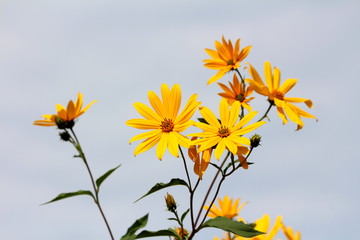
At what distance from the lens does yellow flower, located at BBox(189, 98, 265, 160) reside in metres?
2.77

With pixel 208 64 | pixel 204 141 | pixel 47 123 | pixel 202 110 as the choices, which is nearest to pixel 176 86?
pixel 202 110

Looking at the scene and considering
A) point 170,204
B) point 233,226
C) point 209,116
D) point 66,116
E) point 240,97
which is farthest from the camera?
point 66,116

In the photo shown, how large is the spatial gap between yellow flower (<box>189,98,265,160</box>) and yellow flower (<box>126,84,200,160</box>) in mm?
93

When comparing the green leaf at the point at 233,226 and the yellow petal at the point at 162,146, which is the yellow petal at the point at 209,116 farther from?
the green leaf at the point at 233,226

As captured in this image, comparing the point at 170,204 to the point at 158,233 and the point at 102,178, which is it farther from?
the point at 102,178

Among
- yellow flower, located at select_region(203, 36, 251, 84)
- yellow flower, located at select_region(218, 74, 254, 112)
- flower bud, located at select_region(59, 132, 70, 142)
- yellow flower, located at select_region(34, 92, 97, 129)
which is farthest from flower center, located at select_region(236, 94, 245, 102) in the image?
flower bud, located at select_region(59, 132, 70, 142)

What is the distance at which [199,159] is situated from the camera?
2.88 m

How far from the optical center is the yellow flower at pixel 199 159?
2816 millimetres

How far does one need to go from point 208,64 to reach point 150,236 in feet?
5.42

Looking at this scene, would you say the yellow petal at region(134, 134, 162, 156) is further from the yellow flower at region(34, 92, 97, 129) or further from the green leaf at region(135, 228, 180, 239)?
the yellow flower at region(34, 92, 97, 129)

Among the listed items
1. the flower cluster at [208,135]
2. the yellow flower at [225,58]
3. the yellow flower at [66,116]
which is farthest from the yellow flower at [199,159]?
the yellow flower at [66,116]

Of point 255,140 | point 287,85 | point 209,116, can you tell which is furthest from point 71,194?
point 287,85

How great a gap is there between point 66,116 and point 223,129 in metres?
1.55

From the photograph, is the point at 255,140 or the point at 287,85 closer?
the point at 255,140
